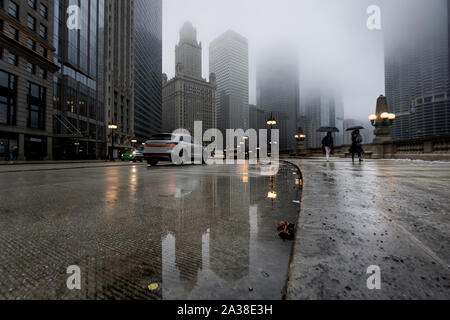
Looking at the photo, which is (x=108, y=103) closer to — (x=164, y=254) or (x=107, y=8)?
(x=107, y=8)

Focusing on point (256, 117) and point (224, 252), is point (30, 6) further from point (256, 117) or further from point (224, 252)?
point (256, 117)

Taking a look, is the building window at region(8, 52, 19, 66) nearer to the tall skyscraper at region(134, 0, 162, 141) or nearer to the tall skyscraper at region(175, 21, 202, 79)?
the tall skyscraper at region(134, 0, 162, 141)

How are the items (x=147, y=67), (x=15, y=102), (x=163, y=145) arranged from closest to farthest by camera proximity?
(x=163, y=145) → (x=15, y=102) → (x=147, y=67)

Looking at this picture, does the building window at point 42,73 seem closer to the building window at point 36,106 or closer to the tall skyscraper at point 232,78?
the building window at point 36,106

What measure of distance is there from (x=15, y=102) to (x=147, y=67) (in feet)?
261

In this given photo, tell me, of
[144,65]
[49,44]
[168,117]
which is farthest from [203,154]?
[168,117]

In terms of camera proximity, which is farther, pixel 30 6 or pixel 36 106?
pixel 36 106

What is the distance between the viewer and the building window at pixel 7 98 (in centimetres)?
2245

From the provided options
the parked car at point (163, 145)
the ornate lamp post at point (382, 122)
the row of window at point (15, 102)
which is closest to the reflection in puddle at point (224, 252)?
the parked car at point (163, 145)

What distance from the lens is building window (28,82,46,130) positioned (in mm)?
25969

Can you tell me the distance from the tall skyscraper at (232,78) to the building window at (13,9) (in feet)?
463

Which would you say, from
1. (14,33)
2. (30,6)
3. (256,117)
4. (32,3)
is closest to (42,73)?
(14,33)

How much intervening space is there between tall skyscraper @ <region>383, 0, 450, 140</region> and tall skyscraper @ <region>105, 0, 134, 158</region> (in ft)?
392

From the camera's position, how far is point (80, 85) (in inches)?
1480
